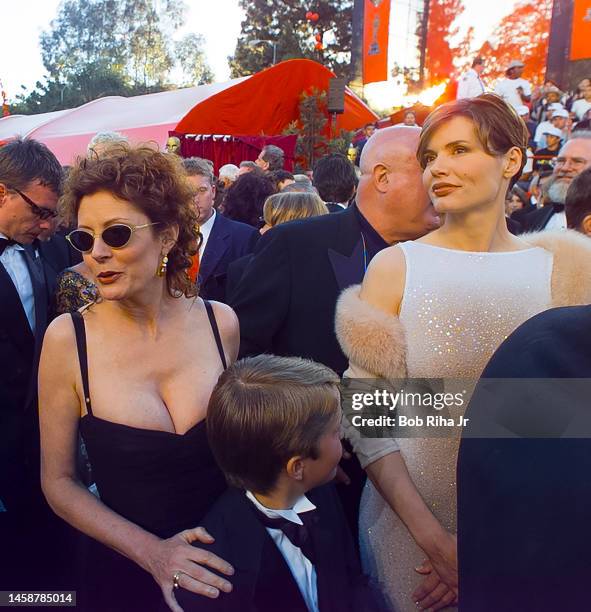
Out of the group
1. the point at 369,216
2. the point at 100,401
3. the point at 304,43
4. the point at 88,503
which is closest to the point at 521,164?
the point at 369,216

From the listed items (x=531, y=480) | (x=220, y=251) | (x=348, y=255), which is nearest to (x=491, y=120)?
(x=348, y=255)

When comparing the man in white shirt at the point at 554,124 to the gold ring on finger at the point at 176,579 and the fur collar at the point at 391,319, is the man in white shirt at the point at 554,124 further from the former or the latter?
the gold ring on finger at the point at 176,579

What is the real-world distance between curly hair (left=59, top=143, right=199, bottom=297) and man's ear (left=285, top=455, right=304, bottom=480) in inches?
25.5

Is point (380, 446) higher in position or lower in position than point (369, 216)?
lower

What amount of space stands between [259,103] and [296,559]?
1374 cm

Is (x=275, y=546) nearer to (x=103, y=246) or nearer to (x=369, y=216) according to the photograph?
(x=103, y=246)

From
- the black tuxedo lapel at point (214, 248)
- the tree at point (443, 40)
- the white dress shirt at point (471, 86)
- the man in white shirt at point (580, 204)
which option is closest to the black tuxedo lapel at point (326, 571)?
the man in white shirt at point (580, 204)

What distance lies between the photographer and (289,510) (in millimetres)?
1375

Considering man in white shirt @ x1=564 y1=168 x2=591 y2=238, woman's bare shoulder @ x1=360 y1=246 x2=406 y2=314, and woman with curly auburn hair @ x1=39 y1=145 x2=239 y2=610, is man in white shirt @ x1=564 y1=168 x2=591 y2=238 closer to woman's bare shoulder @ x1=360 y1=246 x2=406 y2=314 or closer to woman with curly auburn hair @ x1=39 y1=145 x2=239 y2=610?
woman's bare shoulder @ x1=360 y1=246 x2=406 y2=314

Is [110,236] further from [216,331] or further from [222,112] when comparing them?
[222,112]

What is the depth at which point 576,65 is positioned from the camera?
1350 centimetres

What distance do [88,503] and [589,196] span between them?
2.07m

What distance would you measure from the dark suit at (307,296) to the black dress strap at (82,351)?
56cm

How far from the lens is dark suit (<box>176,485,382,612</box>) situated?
1255 millimetres
